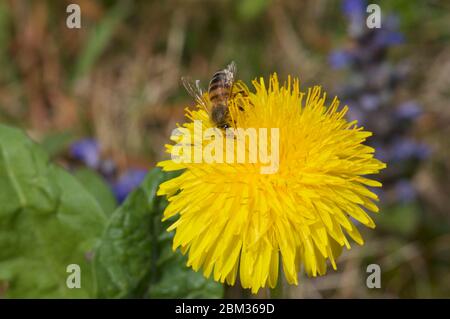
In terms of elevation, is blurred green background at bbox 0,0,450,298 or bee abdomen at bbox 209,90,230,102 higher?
blurred green background at bbox 0,0,450,298

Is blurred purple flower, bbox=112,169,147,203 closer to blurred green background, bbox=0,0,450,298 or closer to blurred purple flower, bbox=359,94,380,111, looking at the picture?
blurred green background, bbox=0,0,450,298

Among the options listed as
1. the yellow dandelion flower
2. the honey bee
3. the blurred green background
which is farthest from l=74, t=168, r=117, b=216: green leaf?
the yellow dandelion flower

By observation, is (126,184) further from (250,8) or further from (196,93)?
(250,8)

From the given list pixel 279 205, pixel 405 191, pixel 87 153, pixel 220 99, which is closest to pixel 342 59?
pixel 405 191

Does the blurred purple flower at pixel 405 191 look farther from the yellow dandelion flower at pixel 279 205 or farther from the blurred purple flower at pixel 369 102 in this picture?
the yellow dandelion flower at pixel 279 205

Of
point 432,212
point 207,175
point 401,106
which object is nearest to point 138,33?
point 401,106

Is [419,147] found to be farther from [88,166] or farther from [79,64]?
[79,64]

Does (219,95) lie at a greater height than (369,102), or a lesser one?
lesser
